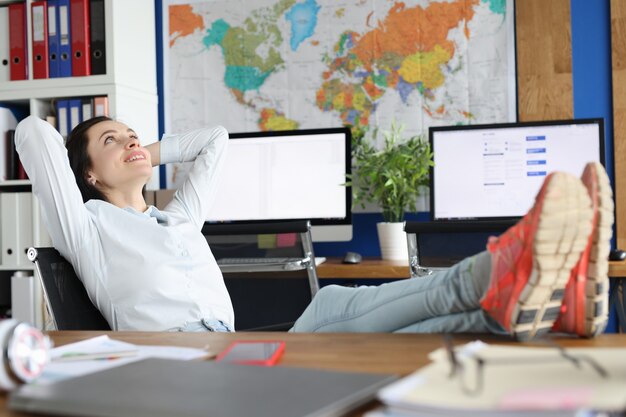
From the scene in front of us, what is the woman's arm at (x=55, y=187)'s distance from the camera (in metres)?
1.81

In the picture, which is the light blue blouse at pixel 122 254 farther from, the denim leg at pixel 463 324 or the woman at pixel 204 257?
the denim leg at pixel 463 324

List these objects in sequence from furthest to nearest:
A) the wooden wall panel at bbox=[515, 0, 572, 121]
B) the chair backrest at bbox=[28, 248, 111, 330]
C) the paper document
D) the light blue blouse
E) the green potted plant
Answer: the wooden wall panel at bbox=[515, 0, 572, 121], the green potted plant, the light blue blouse, the chair backrest at bbox=[28, 248, 111, 330], the paper document

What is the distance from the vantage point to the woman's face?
6.87 ft

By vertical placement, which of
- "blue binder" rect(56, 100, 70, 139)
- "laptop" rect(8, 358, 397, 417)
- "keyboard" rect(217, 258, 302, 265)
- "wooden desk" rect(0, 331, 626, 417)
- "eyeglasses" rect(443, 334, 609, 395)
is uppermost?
"blue binder" rect(56, 100, 70, 139)

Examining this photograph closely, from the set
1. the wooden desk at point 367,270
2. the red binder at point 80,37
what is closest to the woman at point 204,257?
the wooden desk at point 367,270

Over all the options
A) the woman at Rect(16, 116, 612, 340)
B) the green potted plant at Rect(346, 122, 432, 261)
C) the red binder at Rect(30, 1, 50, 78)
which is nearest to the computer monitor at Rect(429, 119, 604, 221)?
the green potted plant at Rect(346, 122, 432, 261)

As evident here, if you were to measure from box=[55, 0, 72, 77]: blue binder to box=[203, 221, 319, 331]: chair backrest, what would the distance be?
56.3 inches

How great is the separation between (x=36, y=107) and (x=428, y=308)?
2641 mm

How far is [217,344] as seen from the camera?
117 centimetres

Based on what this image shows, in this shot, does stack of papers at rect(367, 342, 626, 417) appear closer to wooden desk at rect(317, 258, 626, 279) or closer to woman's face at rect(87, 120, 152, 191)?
woman's face at rect(87, 120, 152, 191)

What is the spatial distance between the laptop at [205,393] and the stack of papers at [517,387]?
7cm

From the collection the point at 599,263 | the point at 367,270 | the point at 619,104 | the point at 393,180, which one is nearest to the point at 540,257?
the point at 599,263

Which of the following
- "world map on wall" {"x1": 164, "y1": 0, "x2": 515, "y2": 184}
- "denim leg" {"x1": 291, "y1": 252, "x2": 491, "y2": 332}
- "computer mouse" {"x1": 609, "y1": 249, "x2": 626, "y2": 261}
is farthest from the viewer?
"world map on wall" {"x1": 164, "y1": 0, "x2": 515, "y2": 184}

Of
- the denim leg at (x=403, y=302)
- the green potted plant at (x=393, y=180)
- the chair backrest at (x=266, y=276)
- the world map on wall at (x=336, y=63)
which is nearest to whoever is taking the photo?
the denim leg at (x=403, y=302)
